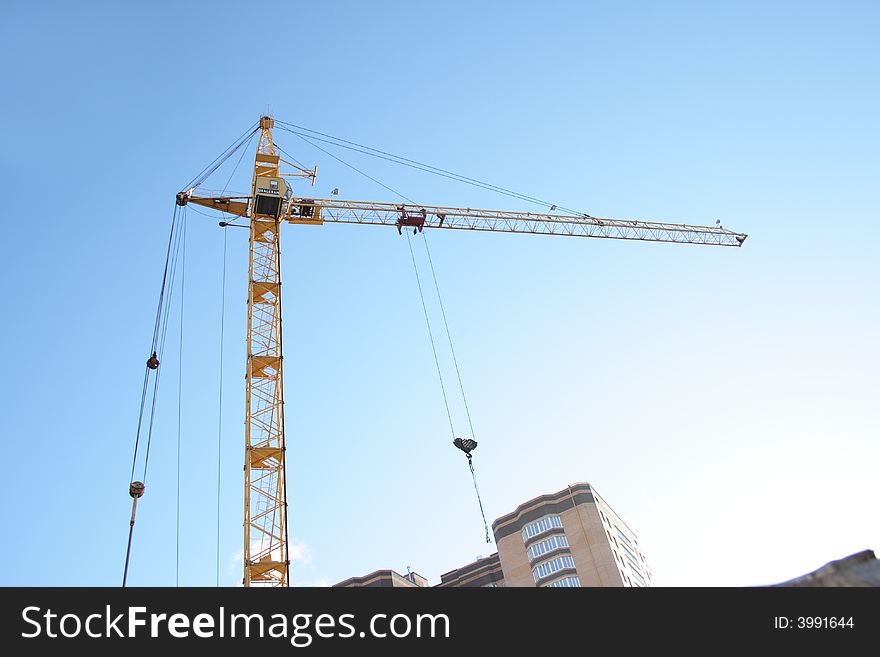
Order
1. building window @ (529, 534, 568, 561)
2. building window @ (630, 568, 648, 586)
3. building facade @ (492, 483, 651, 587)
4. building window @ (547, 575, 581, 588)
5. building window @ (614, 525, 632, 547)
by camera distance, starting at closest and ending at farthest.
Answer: building window @ (547, 575, 581, 588)
building facade @ (492, 483, 651, 587)
building window @ (529, 534, 568, 561)
building window @ (630, 568, 648, 586)
building window @ (614, 525, 632, 547)

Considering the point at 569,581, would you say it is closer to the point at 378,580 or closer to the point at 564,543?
the point at 564,543

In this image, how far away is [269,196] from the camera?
41719 millimetres

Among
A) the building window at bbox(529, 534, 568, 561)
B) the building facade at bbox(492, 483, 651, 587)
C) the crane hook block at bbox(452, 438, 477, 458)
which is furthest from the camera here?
the building window at bbox(529, 534, 568, 561)

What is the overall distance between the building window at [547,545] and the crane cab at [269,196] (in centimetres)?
4192

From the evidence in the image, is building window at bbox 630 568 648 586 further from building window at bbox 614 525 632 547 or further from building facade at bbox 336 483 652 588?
building window at bbox 614 525 632 547

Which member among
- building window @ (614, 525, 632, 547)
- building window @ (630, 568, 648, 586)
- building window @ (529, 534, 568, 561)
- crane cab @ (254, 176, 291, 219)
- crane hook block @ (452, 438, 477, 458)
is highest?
crane cab @ (254, 176, 291, 219)

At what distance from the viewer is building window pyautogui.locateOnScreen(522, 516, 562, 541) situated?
227 feet

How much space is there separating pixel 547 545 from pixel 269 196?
142 feet

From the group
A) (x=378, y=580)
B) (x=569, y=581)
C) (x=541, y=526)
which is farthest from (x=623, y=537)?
(x=378, y=580)

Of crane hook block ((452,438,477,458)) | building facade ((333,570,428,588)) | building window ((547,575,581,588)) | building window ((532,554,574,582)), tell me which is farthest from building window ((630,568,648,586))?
crane hook block ((452,438,477,458))

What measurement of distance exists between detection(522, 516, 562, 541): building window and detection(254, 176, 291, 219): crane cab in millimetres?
41762

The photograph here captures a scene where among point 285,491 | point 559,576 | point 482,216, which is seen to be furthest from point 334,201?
point 559,576
